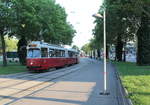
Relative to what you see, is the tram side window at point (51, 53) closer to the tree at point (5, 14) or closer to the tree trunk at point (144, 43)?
the tree at point (5, 14)

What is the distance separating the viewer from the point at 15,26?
144ft

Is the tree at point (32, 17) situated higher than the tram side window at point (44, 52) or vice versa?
the tree at point (32, 17)

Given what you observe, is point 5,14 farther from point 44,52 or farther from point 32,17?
point 44,52

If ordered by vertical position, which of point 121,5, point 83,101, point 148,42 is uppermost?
point 121,5

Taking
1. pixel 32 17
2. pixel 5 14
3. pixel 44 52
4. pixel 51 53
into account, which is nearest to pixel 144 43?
pixel 51 53

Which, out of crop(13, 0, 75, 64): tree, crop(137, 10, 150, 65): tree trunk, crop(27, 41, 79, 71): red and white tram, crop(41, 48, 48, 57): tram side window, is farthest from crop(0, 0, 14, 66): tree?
crop(137, 10, 150, 65): tree trunk

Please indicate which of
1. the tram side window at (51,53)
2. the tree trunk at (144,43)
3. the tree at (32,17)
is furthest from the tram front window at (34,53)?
the tree trunk at (144,43)

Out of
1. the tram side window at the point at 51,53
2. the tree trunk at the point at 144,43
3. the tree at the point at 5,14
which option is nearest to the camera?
the tram side window at the point at 51,53

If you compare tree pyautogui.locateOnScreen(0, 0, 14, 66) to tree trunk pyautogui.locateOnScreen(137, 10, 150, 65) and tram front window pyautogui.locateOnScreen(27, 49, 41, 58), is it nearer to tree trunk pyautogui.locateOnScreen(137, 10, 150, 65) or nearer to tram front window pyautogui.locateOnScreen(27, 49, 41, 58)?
tram front window pyautogui.locateOnScreen(27, 49, 41, 58)

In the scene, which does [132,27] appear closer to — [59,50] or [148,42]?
[148,42]

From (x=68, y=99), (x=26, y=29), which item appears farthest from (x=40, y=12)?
(x=68, y=99)

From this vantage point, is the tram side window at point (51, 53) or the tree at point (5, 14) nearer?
the tram side window at point (51, 53)

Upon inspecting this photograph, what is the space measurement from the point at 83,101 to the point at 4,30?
35.4 metres

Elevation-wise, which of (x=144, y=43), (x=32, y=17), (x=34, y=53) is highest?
(x=32, y=17)
